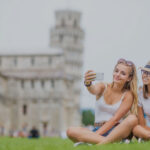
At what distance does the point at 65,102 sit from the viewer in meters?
68.8

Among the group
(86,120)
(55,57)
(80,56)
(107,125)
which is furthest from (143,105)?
(86,120)

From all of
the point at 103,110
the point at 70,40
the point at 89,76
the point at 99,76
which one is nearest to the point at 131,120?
the point at 103,110

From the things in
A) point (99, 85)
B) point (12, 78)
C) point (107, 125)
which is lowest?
point (12, 78)

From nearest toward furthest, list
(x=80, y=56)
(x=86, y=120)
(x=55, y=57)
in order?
1. (x=55, y=57)
2. (x=80, y=56)
3. (x=86, y=120)

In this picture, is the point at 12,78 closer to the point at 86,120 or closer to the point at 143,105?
the point at 86,120

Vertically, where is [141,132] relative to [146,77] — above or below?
below

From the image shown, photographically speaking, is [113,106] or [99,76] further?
[113,106]

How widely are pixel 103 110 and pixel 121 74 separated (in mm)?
654

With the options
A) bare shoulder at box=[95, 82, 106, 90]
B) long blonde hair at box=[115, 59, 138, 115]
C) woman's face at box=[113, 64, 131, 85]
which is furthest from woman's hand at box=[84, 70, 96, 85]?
long blonde hair at box=[115, 59, 138, 115]

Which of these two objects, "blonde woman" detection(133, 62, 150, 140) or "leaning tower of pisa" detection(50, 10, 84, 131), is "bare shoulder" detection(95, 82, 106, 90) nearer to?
"blonde woman" detection(133, 62, 150, 140)

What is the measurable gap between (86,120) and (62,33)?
35.7m

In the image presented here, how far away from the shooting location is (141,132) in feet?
20.8

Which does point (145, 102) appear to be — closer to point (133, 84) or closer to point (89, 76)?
point (133, 84)

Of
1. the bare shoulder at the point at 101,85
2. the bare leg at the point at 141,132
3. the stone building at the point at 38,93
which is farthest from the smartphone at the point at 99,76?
the stone building at the point at 38,93
